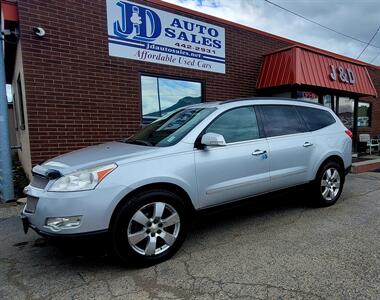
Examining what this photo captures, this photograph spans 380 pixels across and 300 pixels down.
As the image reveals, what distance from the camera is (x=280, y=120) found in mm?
4730

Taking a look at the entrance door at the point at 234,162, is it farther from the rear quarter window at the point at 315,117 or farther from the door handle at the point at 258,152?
the rear quarter window at the point at 315,117

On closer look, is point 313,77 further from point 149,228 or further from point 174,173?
point 149,228

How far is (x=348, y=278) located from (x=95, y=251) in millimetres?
2338

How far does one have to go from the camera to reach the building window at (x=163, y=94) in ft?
25.7

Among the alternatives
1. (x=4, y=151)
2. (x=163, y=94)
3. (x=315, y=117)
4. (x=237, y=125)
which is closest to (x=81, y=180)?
(x=237, y=125)

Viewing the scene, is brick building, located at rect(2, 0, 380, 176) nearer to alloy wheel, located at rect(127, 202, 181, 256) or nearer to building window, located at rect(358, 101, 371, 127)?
alloy wheel, located at rect(127, 202, 181, 256)

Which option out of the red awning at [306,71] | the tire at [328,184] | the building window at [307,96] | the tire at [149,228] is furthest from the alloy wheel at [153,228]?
the building window at [307,96]

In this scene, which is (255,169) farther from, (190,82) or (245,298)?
(190,82)

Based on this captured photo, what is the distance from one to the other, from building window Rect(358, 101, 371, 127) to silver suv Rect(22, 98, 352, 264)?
1080 centimetres

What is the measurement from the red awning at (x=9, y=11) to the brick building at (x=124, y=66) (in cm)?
2

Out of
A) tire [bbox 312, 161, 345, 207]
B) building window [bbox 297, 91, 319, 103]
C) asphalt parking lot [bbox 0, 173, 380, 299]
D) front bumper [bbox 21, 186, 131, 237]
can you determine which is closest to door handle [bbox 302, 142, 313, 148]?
tire [bbox 312, 161, 345, 207]

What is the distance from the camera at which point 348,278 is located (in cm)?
296

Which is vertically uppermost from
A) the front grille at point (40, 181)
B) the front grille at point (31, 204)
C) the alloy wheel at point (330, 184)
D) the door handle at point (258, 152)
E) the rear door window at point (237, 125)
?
the rear door window at point (237, 125)

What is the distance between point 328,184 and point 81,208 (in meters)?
3.98
